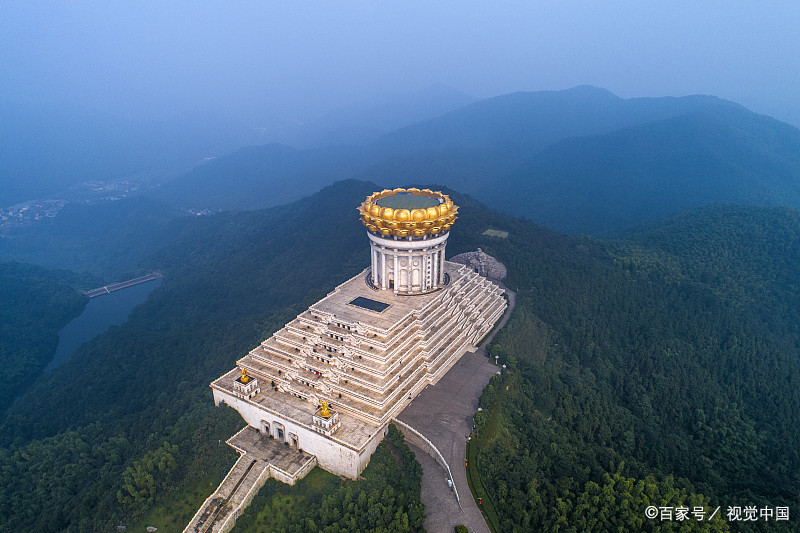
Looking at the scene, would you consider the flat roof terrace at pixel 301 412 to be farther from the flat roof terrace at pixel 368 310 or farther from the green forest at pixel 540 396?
the flat roof terrace at pixel 368 310

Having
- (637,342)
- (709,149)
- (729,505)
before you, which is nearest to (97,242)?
(637,342)

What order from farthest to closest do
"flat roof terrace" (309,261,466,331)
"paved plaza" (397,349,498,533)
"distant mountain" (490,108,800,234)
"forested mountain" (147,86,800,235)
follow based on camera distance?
"forested mountain" (147,86,800,235) < "distant mountain" (490,108,800,234) < "flat roof terrace" (309,261,466,331) < "paved plaza" (397,349,498,533)

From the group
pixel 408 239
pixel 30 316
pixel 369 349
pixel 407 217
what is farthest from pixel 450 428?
pixel 30 316

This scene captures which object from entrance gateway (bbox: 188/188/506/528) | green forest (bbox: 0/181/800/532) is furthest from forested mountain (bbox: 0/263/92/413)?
entrance gateway (bbox: 188/188/506/528)

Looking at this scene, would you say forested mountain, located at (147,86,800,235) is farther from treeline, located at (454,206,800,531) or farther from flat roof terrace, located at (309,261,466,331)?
flat roof terrace, located at (309,261,466,331)

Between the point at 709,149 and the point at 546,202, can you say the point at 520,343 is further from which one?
the point at 709,149

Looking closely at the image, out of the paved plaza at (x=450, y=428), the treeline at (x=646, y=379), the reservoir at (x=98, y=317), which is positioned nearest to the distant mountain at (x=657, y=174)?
the treeline at (x=646, y=379)

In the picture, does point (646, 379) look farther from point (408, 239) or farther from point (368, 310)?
point (368, 310)
